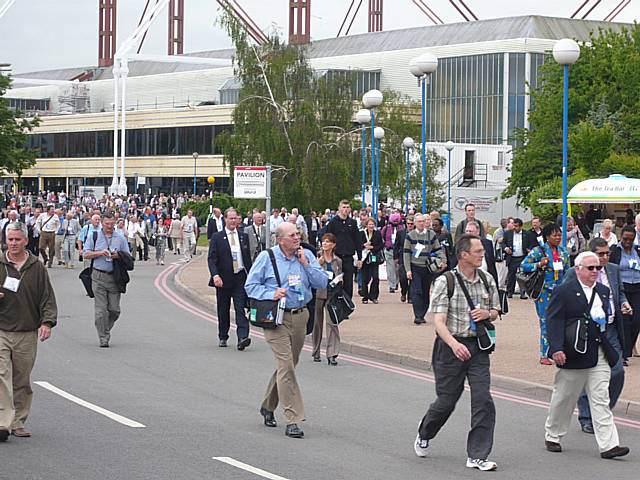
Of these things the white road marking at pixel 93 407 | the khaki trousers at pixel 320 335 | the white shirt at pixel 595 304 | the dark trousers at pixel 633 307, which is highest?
the white shirt at pixel 595 304

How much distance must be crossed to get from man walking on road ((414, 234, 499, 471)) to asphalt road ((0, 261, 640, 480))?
0.31 meters

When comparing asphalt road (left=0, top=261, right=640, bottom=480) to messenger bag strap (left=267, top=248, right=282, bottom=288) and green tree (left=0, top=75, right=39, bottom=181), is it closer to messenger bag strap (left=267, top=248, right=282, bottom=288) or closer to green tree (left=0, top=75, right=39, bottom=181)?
messenger bag strap (left=267, top=248, right=282, bottom=288)

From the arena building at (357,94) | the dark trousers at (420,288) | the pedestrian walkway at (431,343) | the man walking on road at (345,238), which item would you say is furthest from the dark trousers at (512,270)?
the arena building at (357,94)

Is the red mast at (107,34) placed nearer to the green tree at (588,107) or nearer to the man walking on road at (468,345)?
the green tree at (588,107)

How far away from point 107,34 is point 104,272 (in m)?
125

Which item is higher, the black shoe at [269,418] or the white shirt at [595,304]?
the white shirt at [595,304]

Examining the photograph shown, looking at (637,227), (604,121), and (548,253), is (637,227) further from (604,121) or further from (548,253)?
(604,121)

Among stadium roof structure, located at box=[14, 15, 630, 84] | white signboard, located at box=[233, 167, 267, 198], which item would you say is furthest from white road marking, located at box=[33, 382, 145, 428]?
stadium roof structure, located at box=[14, 15, 630, 84]

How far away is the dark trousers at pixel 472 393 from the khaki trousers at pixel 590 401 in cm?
103

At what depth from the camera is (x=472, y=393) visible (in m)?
8.88

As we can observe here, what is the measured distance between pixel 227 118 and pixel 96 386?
274ft

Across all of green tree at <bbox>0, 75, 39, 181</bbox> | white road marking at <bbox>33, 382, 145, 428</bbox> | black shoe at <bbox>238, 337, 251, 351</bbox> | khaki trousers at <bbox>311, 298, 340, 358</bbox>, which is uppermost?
green tree at <bbox>0, 75, 39, 181</bbox>

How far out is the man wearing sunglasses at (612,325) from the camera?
10.3 m

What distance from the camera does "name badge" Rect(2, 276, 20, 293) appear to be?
983cm
